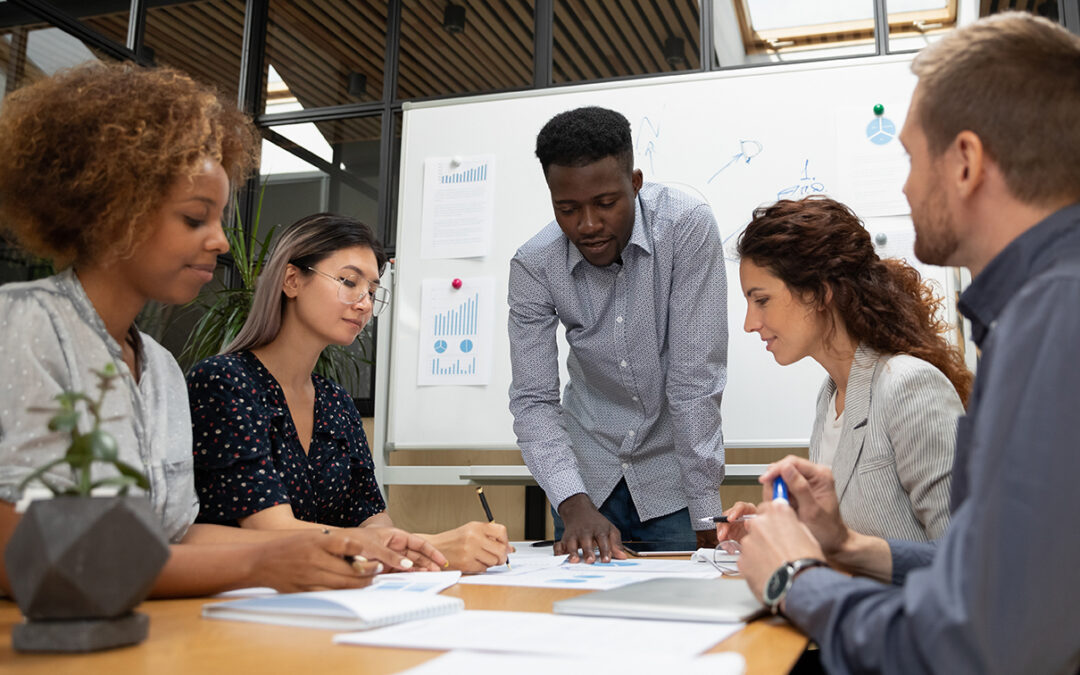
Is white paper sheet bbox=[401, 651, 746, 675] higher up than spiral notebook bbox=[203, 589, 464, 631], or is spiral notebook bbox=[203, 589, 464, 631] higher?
white paper sheet bbox=[401, 651, 746, 675]

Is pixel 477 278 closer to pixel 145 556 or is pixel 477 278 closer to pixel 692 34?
pixel 692 34

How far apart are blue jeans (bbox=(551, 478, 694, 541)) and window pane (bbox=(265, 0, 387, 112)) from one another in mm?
2823

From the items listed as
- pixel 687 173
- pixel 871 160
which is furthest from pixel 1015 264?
pixel 687 173

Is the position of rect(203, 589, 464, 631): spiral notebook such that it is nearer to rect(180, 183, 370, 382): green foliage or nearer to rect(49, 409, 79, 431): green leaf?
rect(49, 409, 79, 431): green leaf

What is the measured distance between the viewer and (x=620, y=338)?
2152mm

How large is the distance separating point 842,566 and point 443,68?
3572 millimetres

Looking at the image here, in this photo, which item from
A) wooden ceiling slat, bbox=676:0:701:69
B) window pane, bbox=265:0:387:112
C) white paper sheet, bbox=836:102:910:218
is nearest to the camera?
white paper sheet, bbox=836:102:910:218

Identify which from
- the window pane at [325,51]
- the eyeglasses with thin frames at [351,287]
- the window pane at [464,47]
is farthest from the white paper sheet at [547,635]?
the window pane at [325,51]

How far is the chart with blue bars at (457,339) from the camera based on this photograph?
324cm

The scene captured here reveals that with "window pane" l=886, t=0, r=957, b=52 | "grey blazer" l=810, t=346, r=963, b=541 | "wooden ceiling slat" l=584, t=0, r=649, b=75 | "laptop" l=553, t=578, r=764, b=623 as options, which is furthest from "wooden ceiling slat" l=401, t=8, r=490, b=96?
"laptop" l=553, t=578, r=764, b=623

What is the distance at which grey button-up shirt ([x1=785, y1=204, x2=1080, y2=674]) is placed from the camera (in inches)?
25.5

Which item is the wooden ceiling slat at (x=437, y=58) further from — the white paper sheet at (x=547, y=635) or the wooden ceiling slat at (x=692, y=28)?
the white paper sheet at (x=547, y=635)

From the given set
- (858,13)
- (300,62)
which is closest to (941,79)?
(858,13)

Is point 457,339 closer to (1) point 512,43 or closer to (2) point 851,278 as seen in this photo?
(1) point 512,43
